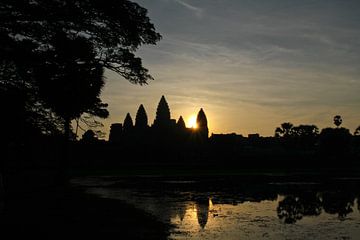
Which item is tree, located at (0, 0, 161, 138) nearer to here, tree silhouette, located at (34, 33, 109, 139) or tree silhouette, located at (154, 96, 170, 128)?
tree silhouette, located at (34, 33, 109, 139)

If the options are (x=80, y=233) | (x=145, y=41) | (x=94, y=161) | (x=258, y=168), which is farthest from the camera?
(x=258, y=168)

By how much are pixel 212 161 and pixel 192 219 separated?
6087cm

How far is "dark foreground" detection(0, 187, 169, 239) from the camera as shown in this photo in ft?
45.3

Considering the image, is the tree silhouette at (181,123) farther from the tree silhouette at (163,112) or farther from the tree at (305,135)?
the tree at (305,135)

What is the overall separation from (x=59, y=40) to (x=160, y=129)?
119461 mm

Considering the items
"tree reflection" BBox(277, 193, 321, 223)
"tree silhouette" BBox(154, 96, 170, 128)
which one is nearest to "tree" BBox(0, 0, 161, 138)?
"tree reflection" BBox(277, 193, 321, 223)

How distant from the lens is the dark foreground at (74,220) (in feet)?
45.3

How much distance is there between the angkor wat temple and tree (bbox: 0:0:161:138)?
107776 millimetres

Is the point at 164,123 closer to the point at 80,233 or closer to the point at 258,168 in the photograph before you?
the point at 258,168

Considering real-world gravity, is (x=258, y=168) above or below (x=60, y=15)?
below

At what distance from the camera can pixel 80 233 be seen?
13961mm

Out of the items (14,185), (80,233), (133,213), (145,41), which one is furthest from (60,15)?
(14,185)

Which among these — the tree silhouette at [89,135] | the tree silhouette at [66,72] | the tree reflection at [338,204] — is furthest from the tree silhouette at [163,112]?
the tree silhouette at [66,72]

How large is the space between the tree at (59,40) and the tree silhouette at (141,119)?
140m
